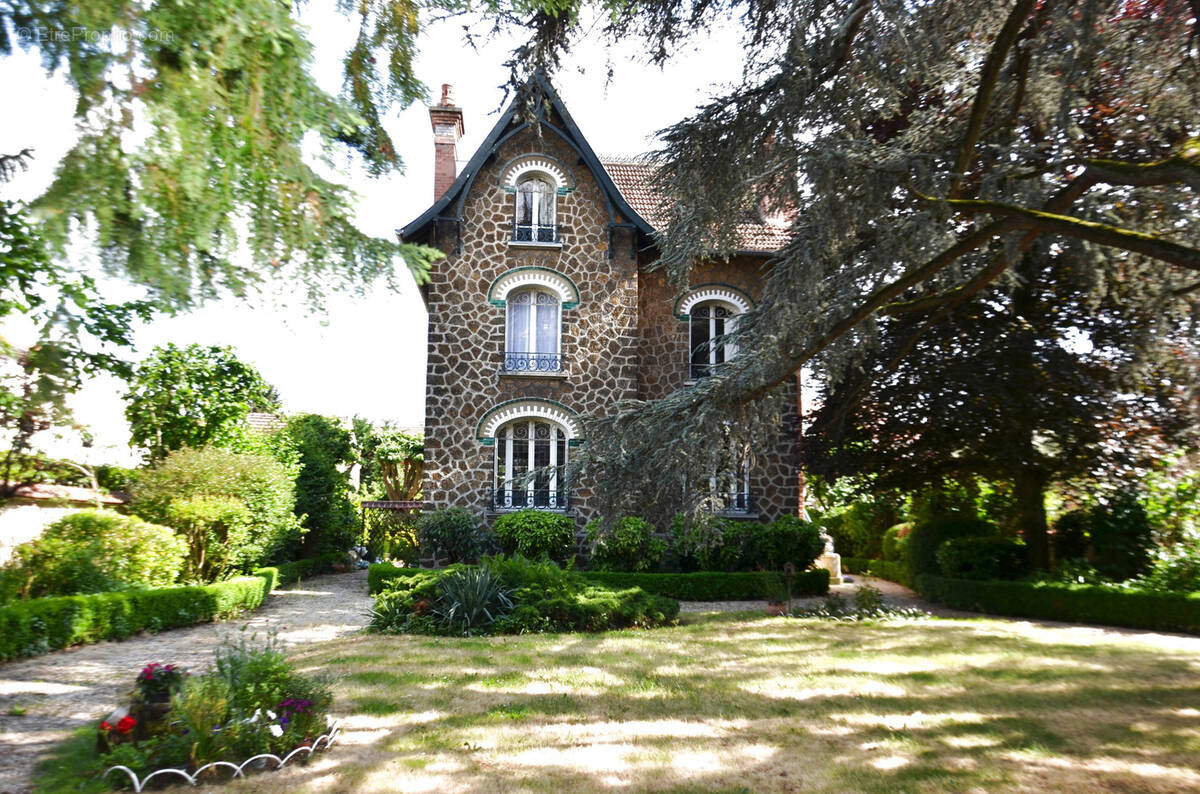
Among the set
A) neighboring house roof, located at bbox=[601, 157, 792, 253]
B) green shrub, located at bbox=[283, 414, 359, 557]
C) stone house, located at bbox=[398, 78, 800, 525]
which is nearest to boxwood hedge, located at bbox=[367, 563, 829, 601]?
stone house, located at bbox=[398, 78, 800, 525]

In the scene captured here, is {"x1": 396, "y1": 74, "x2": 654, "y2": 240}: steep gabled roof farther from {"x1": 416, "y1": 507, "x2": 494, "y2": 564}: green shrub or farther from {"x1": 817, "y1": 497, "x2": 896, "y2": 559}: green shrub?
{"x1": 817, "y1": 497, "x2": 896, "y2": 559}: green shrub

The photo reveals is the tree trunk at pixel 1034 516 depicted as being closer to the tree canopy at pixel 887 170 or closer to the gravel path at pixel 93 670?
the tree canopy at pixel 887 170

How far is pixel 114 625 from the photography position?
1026 centimetres

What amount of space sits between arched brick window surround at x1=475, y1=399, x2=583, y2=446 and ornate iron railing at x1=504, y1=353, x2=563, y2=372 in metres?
0.72

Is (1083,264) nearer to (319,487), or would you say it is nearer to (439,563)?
(439,563)

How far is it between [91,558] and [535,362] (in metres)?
8.69

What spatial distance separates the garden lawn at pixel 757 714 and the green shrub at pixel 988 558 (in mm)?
3255

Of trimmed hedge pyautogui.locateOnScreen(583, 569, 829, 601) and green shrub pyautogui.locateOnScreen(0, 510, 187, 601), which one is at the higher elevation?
green shrub pyautogui.locateOnScreen(0, 510, 187, 601)

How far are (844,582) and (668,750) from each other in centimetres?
1432

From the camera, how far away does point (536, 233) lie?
55.6 ft

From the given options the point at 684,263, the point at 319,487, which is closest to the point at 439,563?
the point at 319,487

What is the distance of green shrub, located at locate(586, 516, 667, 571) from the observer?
1514 cm

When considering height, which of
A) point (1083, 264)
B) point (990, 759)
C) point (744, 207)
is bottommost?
point (990, 759)

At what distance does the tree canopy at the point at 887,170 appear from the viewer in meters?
6.77
